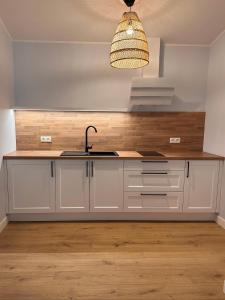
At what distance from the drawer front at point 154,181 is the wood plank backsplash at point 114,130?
1.99 feet

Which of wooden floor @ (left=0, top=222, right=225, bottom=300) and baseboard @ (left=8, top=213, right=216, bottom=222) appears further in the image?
baseboard @ (left=8, top=213, right=216, bottom=222)

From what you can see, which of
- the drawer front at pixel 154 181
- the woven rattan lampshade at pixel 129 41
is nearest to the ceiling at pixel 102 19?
the woven rattan lampshade at pixel 129 41

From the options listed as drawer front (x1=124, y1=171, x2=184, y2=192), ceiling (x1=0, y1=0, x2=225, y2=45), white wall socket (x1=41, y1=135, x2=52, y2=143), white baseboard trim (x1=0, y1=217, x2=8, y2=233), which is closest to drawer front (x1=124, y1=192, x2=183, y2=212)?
drawer front (x1=124, y1=171, x2=184, y2=192)

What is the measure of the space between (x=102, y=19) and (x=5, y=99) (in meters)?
1.55

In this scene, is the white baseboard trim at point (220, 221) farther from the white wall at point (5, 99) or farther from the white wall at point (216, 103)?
the white wall at point (5, 99)

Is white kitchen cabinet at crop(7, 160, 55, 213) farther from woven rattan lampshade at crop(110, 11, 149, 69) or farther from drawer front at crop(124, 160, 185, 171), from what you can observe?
woven rattan lampshade at crop(110, 11, 149, 69)

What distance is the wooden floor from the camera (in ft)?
5.15

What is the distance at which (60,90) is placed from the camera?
294cm

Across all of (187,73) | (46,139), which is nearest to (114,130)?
(46,139)

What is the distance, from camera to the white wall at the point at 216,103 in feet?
8.67

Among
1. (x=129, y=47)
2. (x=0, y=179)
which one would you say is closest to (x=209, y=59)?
(x=129, y=47)

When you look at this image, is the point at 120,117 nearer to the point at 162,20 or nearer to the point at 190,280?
the point at 162,20

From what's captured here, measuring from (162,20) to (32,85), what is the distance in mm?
1924

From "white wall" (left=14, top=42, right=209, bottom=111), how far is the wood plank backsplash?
176 millimetres
